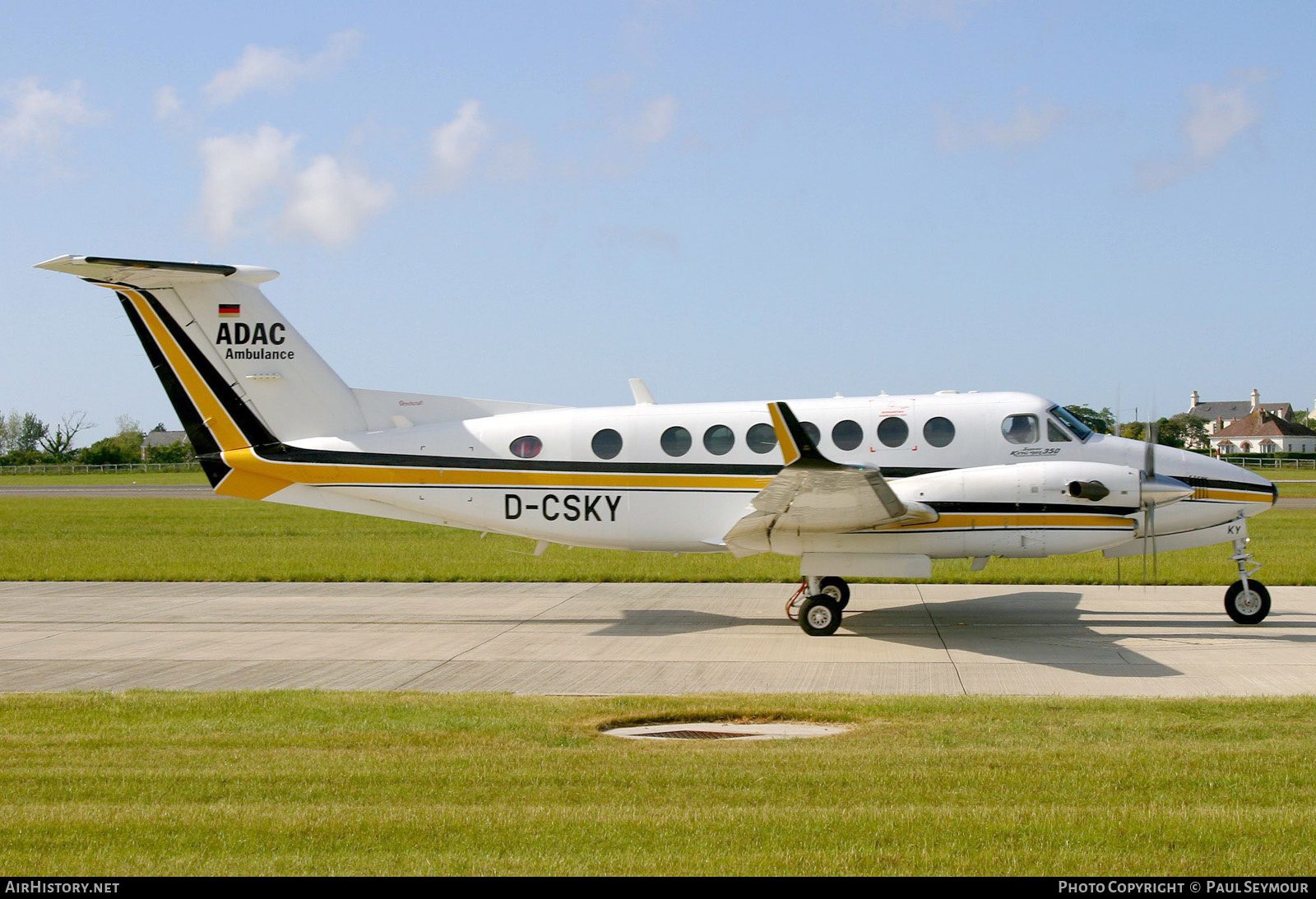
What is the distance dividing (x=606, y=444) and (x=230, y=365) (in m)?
5.15

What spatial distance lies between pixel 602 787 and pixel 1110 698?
522 centimetres

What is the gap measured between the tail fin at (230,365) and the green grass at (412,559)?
12.9 feet

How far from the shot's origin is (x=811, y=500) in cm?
1250

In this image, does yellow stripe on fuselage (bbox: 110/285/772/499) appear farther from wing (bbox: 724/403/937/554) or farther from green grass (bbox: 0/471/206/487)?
green grass (bbox: 0/471/206/487)

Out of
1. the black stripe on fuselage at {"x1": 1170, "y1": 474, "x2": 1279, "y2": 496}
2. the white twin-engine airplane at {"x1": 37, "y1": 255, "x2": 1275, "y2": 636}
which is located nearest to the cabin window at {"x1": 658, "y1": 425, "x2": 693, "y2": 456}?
the white twin-engine airplane at {"x1": 37, "y1": 255, "x2": 1275, "y2": 636}

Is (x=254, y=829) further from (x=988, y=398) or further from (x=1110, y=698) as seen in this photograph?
(x=988, y=398)

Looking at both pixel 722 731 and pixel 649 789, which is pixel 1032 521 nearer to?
pixel 722 731

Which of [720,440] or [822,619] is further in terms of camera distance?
[720,440]

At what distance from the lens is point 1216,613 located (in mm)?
15039

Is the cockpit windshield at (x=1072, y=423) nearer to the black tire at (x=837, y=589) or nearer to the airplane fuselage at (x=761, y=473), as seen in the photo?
the airplane fuselage at (x=761, y=473)

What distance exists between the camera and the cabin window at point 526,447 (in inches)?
575

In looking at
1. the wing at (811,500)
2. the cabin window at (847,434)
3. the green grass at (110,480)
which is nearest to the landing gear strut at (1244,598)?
the wing at (811,500)

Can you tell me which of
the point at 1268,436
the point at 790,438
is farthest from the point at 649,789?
the point at 1268,436
